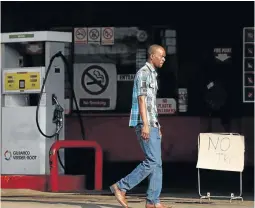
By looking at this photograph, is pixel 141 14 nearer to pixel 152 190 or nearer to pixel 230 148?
pixel 230 148

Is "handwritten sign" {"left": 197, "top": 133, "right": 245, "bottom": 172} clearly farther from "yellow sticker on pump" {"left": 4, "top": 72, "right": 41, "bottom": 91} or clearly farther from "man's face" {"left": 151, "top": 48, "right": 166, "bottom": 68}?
"yellow sticker on pump" {"left": 4, "top": 72, "right": 41, "bottom": 91}

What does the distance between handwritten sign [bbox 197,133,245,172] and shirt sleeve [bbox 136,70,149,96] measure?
203cm

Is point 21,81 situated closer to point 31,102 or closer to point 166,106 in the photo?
point 31,102

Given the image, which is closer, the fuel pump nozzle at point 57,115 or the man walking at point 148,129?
the man walking at point 148,129

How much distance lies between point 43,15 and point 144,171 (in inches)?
243

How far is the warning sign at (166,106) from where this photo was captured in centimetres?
1380

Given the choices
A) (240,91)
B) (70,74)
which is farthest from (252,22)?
(70,74)

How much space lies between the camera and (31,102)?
1200cm

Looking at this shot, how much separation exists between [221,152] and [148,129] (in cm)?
213

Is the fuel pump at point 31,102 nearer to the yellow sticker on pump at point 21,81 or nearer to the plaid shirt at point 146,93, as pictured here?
the yellow sticker on pump at point 21,81

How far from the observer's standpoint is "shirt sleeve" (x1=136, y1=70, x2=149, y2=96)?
862cm

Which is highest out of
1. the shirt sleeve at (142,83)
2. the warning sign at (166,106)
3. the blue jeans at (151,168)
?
the shirt sleeve at (142,83)

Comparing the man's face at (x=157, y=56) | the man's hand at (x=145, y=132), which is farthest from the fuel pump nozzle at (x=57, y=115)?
the man's hand at (x=145, y=132)

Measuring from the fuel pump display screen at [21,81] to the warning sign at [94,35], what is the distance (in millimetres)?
2441
